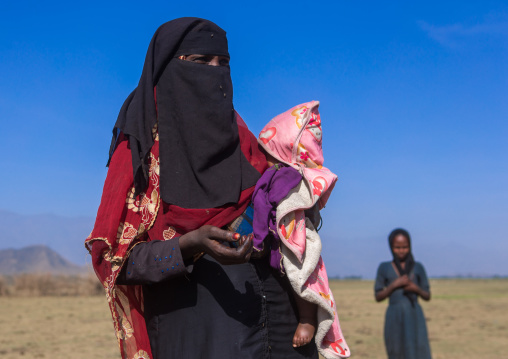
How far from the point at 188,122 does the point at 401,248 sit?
7402mm

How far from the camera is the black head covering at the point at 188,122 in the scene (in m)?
2.85

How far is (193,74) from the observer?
117 inches

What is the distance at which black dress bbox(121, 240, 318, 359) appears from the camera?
108 inches

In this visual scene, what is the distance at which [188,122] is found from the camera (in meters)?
2.94

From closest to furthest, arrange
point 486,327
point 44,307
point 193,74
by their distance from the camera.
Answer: point 193,74
point 486,327
point 44,307

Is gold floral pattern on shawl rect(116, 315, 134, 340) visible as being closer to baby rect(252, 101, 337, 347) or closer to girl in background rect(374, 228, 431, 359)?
baby rect(252, 101, 337, 347)

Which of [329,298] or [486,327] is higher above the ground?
[329,298]

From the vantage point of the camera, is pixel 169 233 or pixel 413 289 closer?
pixel 169 233

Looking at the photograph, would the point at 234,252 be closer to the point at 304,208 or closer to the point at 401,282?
the point at 304,208

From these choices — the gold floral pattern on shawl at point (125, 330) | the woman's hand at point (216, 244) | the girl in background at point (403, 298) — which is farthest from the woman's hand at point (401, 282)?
the woman's hand at point (216, 244)

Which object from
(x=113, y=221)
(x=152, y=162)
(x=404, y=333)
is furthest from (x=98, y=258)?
(x=404, y=333)

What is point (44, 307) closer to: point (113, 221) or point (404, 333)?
point (404, 333)

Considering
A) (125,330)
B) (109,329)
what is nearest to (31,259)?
(109,329)

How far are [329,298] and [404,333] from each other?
6437mm
